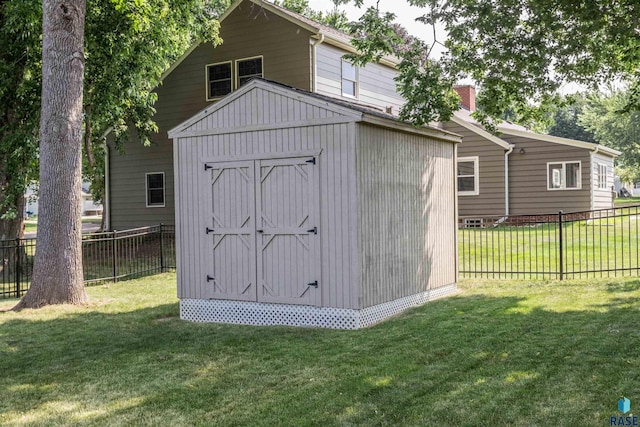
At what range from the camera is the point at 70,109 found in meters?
10.2

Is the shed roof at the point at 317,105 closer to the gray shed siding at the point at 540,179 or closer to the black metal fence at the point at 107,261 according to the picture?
the black metal fence at the point at 107,261

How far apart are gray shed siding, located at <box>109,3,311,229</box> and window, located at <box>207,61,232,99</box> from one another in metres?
0.20

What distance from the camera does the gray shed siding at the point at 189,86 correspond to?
1650 centimetres

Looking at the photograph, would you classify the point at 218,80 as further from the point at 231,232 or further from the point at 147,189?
the point at 231,232

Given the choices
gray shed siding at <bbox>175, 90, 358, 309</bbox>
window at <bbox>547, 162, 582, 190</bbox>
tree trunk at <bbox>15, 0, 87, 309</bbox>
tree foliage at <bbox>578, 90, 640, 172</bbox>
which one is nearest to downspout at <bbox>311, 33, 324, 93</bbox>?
tree trunk at <bbox>15, 0, 87, 309</bbox>

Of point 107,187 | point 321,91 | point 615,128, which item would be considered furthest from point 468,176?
point 615,128

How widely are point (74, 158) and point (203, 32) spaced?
7.43 m

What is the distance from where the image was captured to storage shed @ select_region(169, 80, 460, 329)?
7.65 metres

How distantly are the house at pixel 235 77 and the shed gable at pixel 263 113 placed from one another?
293 inches

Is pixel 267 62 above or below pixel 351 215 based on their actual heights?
above

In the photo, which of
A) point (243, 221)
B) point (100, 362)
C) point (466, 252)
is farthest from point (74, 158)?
point (466, 252)

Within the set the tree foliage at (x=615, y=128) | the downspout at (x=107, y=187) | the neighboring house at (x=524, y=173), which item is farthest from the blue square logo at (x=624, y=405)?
the tree foliage at (x=615, y=128)

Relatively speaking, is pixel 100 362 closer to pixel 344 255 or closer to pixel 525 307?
pixel 344 255

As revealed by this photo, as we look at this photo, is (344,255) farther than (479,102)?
No
